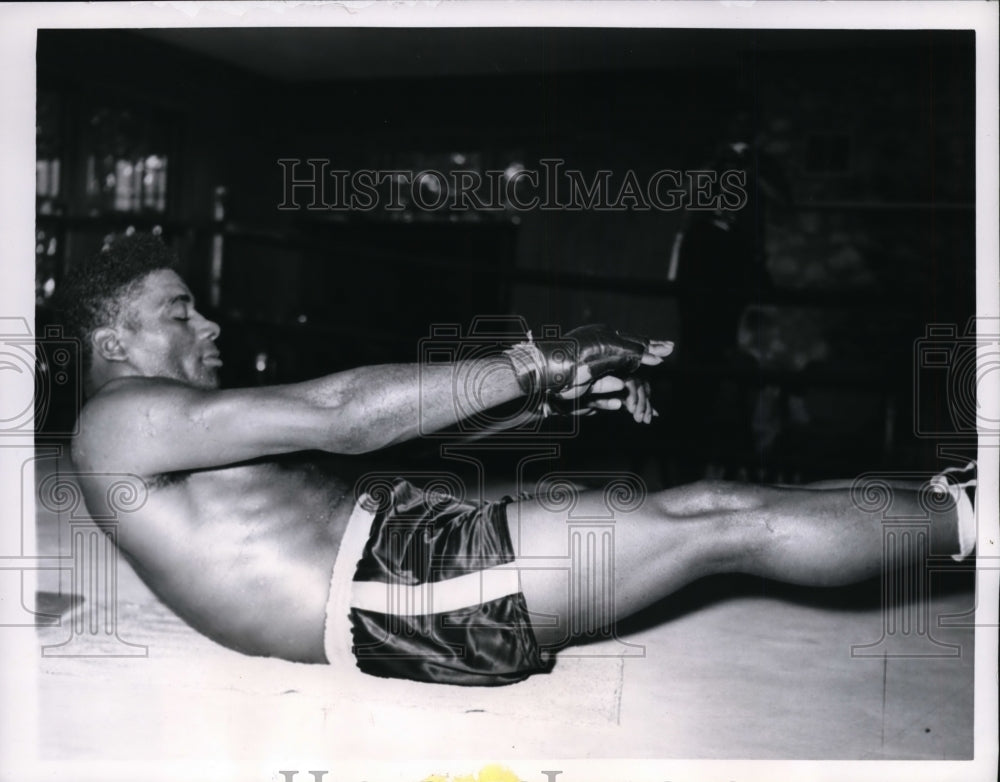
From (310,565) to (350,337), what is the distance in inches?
31.9

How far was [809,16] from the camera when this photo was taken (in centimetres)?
191

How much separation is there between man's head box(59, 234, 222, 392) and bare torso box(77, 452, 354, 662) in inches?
9.1

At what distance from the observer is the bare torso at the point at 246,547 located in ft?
5.95

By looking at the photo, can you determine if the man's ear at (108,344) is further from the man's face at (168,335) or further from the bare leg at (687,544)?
the bare leg at (687,544)

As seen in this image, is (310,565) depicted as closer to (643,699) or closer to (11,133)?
(643,699)

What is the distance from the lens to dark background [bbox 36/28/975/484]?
78.7 inches

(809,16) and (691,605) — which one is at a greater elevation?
(809,16)

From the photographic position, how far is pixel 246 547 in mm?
1812

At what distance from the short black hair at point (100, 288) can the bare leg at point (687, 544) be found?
0.90m

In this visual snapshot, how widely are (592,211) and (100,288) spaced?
3.40 ft

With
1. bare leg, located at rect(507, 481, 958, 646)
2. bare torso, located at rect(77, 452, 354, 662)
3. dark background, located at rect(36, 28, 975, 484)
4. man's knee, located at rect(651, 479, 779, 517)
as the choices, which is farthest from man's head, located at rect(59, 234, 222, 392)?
man's knee, located at rect(651, 479, 779, 517)

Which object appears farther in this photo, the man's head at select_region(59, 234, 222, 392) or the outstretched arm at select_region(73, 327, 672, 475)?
the man's head at select_region(59, 234, 222, 392)

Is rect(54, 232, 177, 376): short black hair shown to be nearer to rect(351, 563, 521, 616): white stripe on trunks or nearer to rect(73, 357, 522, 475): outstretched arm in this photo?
rect(73, 357, 522, 475): outstretched arm

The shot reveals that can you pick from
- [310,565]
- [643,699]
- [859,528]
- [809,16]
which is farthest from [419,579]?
[809,16]
